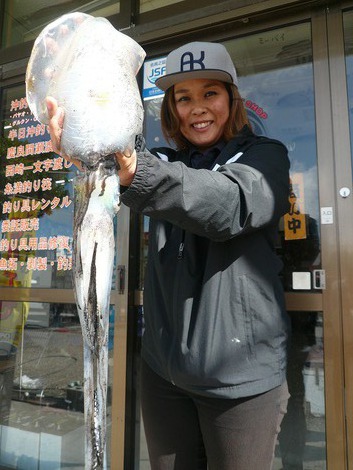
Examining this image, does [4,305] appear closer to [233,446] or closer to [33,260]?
[33,260]

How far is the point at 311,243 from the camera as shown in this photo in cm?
213

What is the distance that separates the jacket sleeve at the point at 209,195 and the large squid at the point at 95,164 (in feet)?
0.31

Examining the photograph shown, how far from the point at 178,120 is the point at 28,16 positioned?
2.46m

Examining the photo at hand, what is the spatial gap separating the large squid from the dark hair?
0.70m

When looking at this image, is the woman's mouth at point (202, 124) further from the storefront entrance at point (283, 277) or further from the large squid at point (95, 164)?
the storefront entrance at point (283, 277)

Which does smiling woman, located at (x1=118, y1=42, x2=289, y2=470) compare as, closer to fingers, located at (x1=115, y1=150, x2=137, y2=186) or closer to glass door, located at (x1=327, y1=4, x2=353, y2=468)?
fingers, located at (x1=115, y1=150, x2=137, y2=186)

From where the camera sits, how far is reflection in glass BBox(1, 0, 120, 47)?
10.3 feet

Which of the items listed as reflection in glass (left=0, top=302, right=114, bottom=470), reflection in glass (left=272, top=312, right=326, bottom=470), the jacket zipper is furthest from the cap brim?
reflection in glass (left=0, top=302, right=114, bottom=470)

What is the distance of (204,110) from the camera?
4.88 feet

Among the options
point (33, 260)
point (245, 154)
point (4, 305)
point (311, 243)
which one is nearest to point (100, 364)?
point (245, 154)

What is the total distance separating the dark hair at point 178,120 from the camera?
1.51m

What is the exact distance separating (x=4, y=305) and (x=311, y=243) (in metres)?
2.24

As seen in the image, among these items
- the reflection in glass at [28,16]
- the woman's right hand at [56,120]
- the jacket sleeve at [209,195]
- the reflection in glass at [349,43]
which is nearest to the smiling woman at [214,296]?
the jacket sleeve at [209,195]

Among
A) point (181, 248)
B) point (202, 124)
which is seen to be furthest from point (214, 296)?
point (202, 124)
